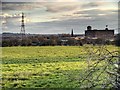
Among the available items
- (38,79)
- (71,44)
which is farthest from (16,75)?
(71,44)

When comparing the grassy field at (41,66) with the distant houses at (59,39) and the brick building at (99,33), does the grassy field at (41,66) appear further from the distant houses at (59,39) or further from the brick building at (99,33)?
the brick building at (99,33)

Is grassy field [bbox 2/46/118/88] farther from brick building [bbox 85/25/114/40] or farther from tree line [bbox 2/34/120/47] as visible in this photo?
brick building [bbox 85/25/114/40]

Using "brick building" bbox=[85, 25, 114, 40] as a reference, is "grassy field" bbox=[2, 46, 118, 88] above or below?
below

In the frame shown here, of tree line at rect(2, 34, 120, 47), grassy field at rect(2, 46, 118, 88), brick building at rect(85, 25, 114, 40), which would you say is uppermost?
brick building at rect(85, 25, 114, 40)

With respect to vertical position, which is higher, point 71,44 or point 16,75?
point 71,44

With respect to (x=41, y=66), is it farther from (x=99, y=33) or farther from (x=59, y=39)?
(x=99, y=33)

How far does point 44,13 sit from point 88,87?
37.4 inches

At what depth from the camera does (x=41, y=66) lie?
116 inches

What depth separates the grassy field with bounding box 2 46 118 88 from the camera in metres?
2.88

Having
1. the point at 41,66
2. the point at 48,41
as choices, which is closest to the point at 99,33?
the point at 48,41

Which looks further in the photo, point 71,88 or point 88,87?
point 71,88

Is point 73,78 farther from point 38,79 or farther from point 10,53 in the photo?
point 10,53

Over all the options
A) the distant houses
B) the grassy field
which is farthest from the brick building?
the grassy field

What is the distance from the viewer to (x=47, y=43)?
2877 mm
